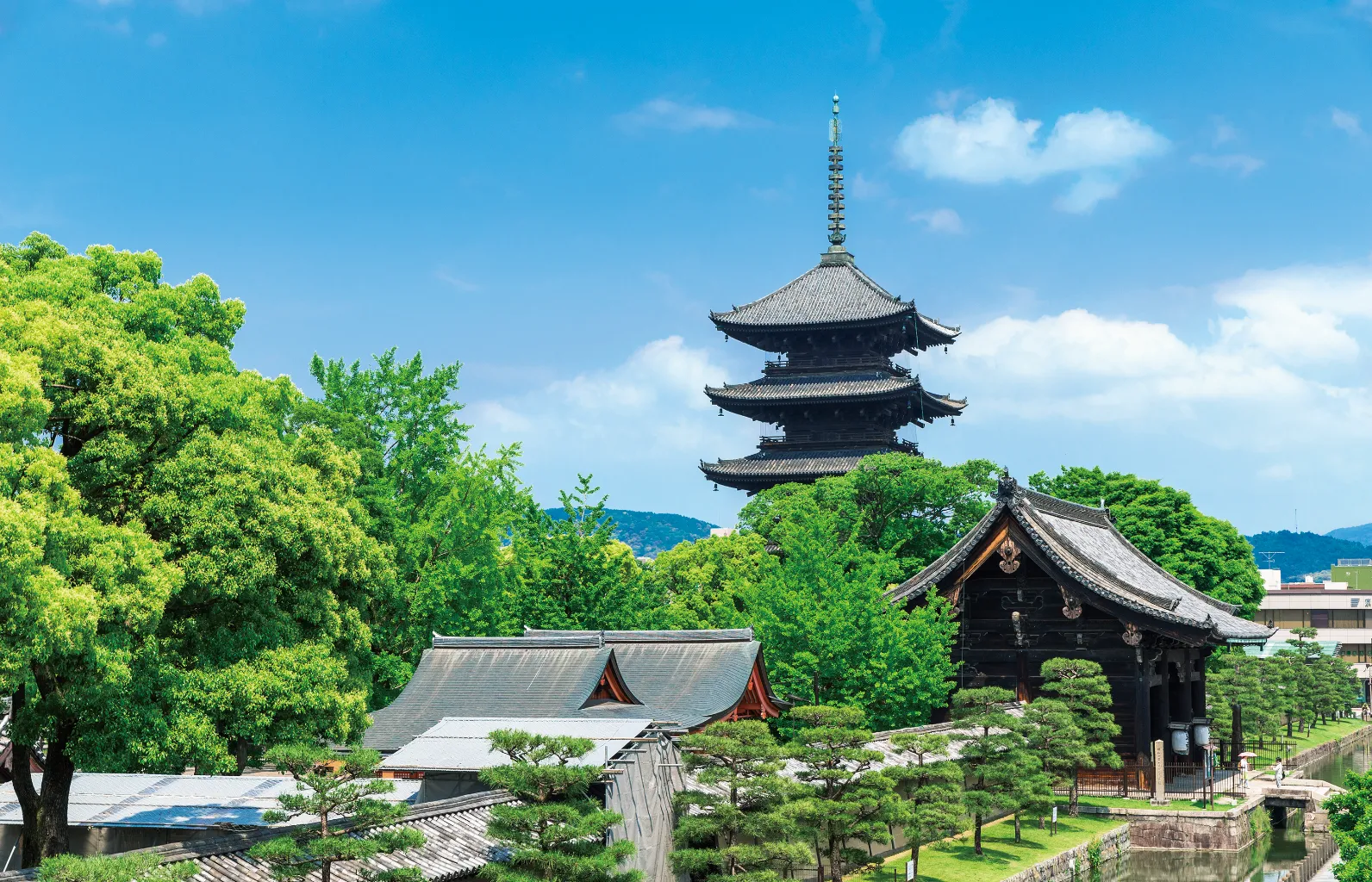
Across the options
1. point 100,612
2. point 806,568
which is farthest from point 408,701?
point 100,612

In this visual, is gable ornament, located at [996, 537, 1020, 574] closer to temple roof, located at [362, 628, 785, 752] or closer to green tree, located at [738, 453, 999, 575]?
temple roof, located at [362, 628, 785, 752]

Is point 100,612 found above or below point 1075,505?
below

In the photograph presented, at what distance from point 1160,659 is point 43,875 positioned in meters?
33.6

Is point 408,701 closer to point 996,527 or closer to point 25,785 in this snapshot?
point 25,785

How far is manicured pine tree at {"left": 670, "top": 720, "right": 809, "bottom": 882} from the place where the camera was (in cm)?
2130

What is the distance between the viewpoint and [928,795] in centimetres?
2516

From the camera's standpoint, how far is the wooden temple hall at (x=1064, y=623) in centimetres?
3850

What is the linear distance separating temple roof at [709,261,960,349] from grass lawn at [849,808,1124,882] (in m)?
35.7

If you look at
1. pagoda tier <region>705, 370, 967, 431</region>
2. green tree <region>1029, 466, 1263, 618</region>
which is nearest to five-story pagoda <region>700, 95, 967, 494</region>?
pagoda tier <region>705, 370, 967, 431</region>

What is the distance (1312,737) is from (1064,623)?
3113 cm

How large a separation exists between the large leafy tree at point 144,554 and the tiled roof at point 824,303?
47.3 m

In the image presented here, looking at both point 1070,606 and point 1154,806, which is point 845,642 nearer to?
point 1070,606

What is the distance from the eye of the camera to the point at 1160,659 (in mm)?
40562

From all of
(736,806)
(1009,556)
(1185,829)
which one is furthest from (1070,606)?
(736,806)
